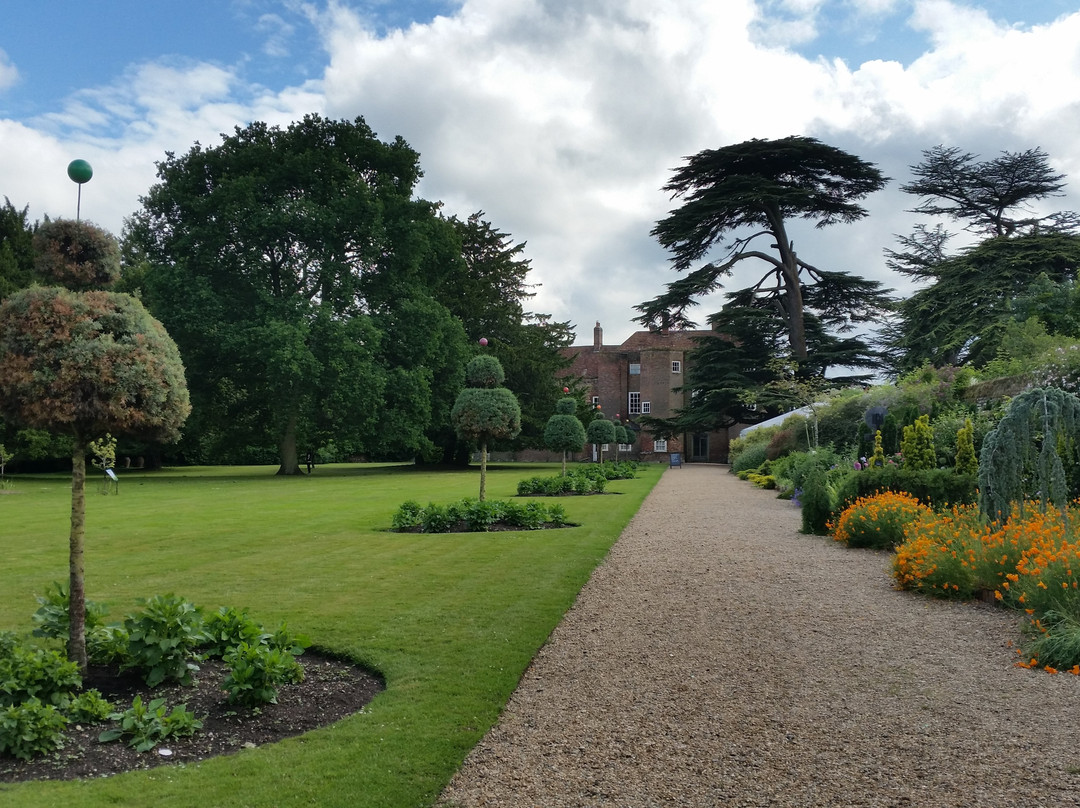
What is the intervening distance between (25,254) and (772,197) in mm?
28892

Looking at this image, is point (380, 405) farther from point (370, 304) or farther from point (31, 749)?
point (31, 749)

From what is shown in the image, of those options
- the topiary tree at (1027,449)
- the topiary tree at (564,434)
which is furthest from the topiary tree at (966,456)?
the topiary tree at (564,434)

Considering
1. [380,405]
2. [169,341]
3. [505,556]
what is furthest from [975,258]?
[169,341]

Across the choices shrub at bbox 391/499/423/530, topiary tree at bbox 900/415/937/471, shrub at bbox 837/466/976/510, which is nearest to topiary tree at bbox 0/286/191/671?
shrub at bbox 391/499/423/530

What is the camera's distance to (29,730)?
3.36 meters

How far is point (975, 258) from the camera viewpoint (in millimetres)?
26859

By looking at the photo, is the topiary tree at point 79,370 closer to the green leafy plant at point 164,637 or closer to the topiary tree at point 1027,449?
the green leafy plant at point 164,637

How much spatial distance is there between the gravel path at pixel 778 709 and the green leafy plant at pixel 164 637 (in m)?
1.77

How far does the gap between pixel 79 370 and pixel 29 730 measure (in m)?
1.74

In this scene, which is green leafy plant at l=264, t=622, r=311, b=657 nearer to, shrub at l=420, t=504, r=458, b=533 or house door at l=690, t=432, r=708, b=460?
→ shrub at l=420, t=504, r=458, b=533

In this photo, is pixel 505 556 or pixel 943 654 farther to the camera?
pixel 505 556

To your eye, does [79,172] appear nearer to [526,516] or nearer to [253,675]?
[253,675]

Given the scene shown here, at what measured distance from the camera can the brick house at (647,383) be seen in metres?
51.7

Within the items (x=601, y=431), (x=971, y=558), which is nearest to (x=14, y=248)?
(x=601, y=431)
